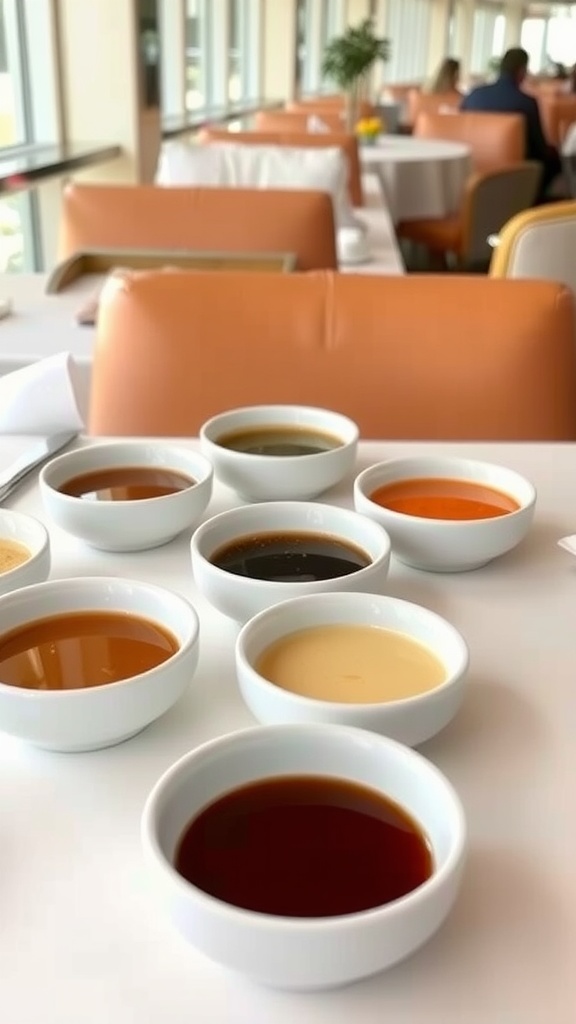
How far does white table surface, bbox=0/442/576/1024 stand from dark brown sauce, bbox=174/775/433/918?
3cm

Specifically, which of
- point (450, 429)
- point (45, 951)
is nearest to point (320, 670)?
point (45, 951)

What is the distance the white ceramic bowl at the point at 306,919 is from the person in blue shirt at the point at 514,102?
482cm

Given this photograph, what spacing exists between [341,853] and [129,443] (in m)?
0.50

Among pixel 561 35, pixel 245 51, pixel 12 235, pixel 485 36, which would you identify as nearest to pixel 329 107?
pixel 12 235

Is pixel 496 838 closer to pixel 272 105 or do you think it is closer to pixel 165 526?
pixel 165 526

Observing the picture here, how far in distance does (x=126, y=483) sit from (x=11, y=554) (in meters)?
0.16

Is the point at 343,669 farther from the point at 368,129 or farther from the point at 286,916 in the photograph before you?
the point at 368,129

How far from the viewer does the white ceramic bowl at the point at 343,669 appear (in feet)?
1.62

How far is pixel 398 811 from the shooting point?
0.45m

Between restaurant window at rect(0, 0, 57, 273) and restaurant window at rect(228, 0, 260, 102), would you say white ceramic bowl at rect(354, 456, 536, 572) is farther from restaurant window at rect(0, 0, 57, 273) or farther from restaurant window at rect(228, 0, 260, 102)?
restaurant window at rect(228, 0, 260, 102)

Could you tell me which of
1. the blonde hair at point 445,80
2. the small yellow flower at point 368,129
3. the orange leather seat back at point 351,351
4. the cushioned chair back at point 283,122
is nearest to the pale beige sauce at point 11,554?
the orange leather seat back at point 351,351

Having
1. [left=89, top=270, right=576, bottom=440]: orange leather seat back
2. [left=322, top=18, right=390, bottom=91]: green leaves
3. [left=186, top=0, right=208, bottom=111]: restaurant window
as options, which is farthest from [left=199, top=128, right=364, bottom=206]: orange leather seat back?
[left=186, top=0, right=208, bottom=111]: restaurant window

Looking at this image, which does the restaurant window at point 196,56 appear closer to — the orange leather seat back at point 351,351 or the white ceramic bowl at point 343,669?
the orange leather seat back at point 351,351

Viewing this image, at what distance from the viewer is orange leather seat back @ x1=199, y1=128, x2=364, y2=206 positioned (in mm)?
→ 2727
